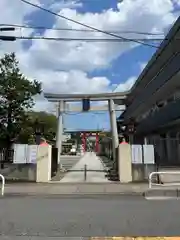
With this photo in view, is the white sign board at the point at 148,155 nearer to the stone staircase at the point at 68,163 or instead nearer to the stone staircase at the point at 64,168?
the stone staircase at the point at 64,168

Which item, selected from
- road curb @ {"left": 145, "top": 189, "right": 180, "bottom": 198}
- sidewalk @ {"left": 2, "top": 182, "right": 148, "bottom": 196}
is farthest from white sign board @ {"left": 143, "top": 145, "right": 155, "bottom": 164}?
road curb @ {"left": 145, "top": 189, "right": 180, "bottom": 198}

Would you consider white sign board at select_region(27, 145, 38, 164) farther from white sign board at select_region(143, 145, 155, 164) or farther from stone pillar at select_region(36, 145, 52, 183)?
white sign board at select_region(143, 145, 155, 164)

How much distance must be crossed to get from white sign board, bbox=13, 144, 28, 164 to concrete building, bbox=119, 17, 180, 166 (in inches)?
269

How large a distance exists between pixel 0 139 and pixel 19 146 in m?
10.8

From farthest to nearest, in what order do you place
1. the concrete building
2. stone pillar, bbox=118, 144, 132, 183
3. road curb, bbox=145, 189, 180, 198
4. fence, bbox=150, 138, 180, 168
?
fence, bbox=150, 138, 180, 168, the concrete building, stone pillar, bbox=118, 144, 132, 183, road curb, bbox=145, 189, 180, 198

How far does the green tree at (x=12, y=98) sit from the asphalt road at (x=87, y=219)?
1765 cm

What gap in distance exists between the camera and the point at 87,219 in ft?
29.5

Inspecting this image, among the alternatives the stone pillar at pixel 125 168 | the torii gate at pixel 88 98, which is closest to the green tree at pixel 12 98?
the torii gate at pixel 88 98

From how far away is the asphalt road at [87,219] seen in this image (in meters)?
7.43

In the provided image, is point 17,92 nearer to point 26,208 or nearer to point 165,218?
point 26,208

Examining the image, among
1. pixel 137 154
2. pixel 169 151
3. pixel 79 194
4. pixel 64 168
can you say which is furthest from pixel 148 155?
pixel 169 151

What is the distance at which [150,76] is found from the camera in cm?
4256

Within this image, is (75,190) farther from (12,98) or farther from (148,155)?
(12,98)

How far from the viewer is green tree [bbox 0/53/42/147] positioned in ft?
96.1
